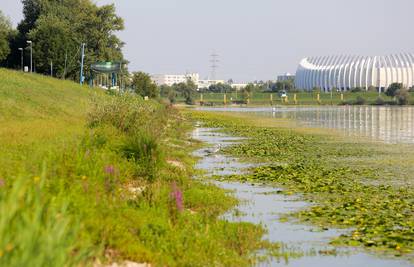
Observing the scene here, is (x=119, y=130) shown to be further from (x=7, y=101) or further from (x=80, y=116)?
(x=80, y=116)

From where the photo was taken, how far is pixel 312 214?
1742 cm

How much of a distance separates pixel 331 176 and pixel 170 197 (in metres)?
11.3

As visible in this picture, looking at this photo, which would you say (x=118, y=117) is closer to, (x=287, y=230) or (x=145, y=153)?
(x=145, y=153)

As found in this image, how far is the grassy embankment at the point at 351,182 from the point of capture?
1516cm

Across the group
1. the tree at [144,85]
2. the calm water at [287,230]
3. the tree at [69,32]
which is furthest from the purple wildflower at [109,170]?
the tree at [144,85]

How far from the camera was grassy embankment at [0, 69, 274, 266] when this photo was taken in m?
7.40

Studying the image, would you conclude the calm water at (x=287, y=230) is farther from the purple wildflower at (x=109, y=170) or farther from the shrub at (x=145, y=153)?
the purple wildflower at (x=109, y=170)

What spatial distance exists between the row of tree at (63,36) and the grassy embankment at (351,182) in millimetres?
52063

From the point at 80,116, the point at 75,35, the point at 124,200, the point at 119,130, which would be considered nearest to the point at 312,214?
the point at 124,200

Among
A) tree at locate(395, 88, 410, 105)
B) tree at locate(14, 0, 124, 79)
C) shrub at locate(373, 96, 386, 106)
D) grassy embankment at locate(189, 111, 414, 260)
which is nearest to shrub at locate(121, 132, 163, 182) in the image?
grassy embankment at locate(189, 111, 414, 260)

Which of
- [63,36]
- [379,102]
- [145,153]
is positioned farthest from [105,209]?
[379,102]

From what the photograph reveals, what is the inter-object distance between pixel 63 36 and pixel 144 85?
37.7m

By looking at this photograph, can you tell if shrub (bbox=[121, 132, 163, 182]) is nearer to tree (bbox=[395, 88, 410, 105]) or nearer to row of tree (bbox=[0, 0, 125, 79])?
row of tree (bbox=[0, 0, 125, 79])

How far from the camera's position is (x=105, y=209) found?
1222 cm
